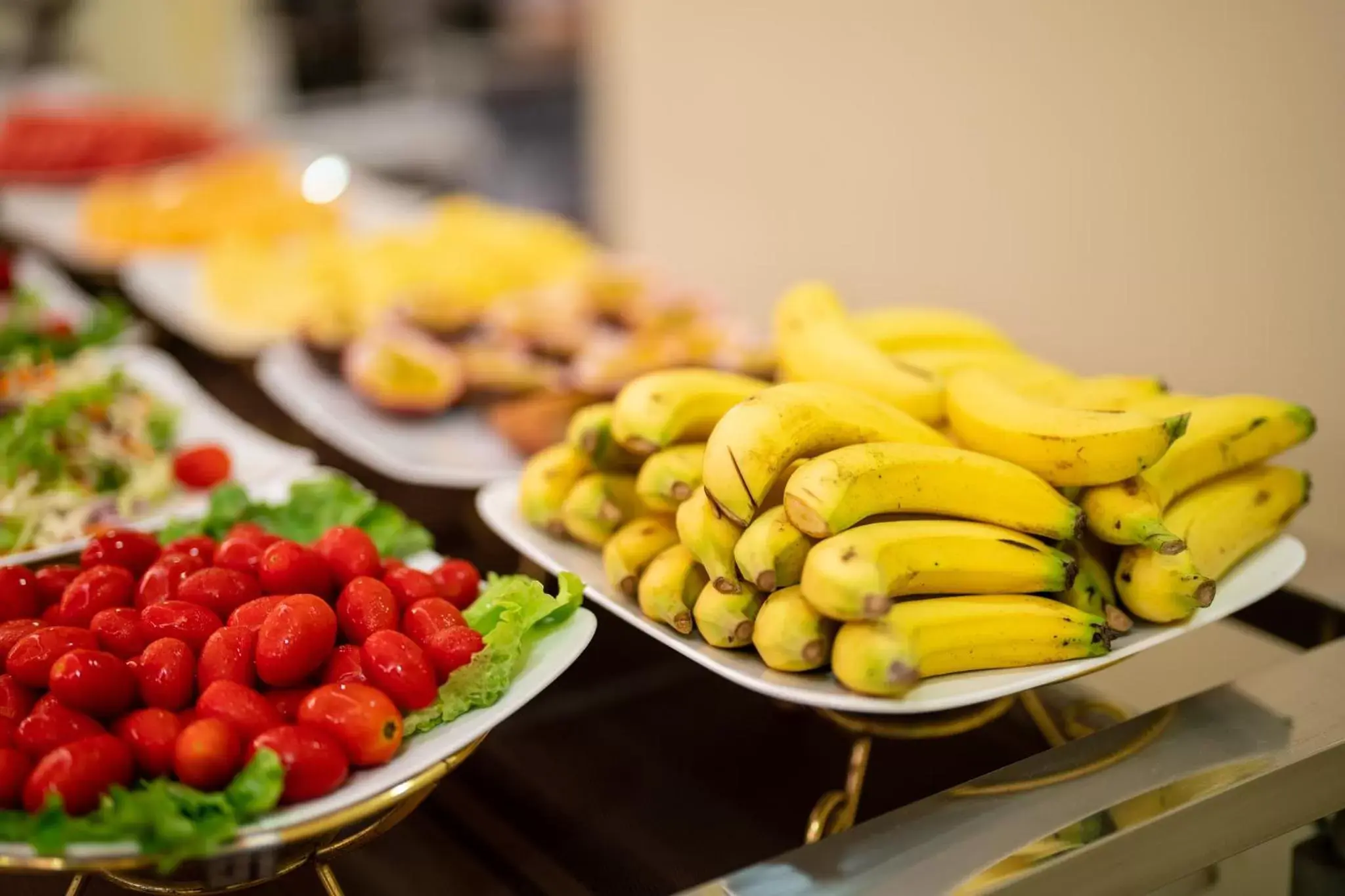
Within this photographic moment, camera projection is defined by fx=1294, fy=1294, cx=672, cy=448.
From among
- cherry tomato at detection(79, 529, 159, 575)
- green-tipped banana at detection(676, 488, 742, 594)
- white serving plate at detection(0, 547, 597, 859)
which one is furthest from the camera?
cherry tomato at detection(79, 529, 159, 575)

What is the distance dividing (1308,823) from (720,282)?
1.82m

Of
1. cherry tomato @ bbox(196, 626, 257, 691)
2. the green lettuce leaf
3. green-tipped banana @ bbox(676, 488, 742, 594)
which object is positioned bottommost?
the green lettuce leaf

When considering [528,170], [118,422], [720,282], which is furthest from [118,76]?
[118,422]

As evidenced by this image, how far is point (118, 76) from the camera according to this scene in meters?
6.38

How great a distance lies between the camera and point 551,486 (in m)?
1.35

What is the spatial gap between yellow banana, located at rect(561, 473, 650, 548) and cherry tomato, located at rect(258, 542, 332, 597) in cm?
27

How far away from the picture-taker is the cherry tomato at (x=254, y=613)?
1040mm

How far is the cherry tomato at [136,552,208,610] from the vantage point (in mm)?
1126

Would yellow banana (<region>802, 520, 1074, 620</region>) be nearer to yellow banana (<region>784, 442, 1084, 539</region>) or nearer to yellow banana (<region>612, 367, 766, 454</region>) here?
yellow banana (<region>784, 442, 1084, 539</region>)

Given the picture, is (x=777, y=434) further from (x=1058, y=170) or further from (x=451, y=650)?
(x=1058, y=170)

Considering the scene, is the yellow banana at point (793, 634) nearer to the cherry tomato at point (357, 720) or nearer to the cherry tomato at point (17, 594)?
the cherry tomato at point (357, 720)

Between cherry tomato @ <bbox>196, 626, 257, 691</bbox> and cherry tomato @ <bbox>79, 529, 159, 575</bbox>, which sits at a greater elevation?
cherry tomato @ <bbox>196, 626, 257, 691</bbox>

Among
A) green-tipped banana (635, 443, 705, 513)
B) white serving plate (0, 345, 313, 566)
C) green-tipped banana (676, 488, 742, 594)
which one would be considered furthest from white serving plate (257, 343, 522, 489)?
green-tipped banana (676, 488, 742, 594)

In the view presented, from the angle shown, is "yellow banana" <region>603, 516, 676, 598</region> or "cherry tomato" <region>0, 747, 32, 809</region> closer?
"cherry tomato" <region>0, 747, 32, 809</region>
